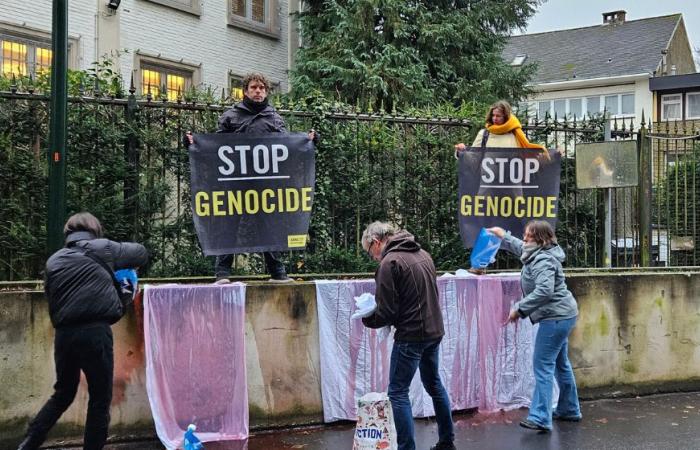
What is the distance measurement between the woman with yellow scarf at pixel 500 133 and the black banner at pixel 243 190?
2.01 metres

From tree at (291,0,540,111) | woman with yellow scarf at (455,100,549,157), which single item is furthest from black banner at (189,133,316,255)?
tree at (291,0,540,111)

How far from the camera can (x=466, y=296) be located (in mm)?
6891

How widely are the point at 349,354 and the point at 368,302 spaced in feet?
4.27

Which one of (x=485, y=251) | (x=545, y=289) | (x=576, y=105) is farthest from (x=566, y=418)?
(x=576, y=105)

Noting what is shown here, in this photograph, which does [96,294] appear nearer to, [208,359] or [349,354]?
[208,359]

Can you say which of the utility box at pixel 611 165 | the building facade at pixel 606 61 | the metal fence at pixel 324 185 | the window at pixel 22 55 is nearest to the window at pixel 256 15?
the window at pixel 22 55

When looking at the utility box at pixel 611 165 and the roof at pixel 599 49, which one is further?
the roof at pixel 599 49

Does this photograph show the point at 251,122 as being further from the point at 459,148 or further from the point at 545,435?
the point at 545,435

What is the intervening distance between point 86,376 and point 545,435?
12.4ft

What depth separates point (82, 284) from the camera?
4.84m

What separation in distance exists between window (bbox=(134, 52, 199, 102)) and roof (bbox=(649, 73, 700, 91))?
23.5 meters

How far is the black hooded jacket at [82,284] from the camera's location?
480 centimetres

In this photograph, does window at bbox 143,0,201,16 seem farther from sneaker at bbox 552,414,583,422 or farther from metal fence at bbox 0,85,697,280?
sneaker at bbox 552,414,583,422

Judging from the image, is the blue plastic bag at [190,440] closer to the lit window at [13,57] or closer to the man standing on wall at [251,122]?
the man standing on wall at [251,122]
